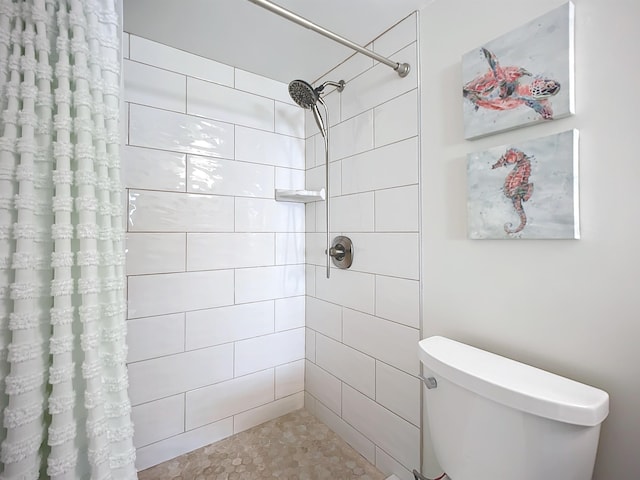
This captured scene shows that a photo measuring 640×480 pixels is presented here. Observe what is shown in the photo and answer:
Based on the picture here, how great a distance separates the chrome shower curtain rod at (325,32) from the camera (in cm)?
74

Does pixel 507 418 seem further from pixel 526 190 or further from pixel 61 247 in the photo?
pixel 61 247

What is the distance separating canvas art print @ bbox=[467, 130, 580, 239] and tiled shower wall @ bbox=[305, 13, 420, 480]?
234mm

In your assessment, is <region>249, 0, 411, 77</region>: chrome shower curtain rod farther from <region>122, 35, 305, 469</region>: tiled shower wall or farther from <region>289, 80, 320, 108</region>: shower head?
<region>122, 35, 305, 469</region>: tiled shower wall

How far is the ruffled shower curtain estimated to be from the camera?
58 centimetres

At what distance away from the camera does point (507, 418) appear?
2.03 ft

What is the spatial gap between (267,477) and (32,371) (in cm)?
95

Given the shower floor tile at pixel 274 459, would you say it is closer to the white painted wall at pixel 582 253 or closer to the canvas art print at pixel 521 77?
the white painted wall at pixel 582 253

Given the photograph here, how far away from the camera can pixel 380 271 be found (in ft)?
3.82

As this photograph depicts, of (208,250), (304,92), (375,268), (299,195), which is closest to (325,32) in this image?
(304,92)

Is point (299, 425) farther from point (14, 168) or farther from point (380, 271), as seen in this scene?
point (14, 168)

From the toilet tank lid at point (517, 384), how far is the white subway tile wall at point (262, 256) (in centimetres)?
28

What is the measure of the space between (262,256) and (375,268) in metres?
0.59

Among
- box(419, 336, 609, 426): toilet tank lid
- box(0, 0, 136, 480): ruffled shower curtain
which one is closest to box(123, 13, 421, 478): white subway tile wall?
box(419, 336, 609, 426): toilet tank lid

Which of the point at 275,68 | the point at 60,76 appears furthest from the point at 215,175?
the point at 60,76
